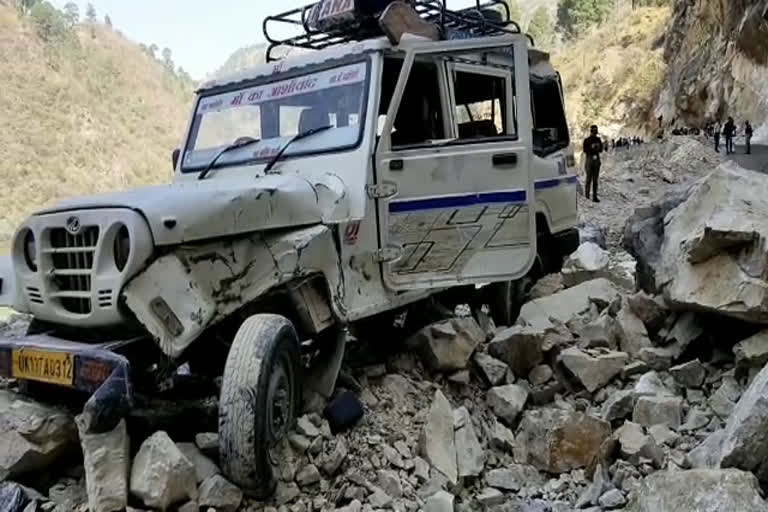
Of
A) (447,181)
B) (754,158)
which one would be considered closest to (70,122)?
(754,158)

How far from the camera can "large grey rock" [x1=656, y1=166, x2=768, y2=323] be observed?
382 cm

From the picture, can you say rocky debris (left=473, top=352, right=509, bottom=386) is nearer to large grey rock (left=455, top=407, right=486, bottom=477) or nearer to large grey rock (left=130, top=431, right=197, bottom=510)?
large grey rock (left=455, top=407, right=486, bottom=477)

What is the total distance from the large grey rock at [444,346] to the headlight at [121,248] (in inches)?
76.3

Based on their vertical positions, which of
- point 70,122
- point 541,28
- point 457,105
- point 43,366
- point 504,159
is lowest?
point 43,366

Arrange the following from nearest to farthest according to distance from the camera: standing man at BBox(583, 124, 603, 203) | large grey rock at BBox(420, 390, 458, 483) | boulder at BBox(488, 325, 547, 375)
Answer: large grey rock at BBox(420, 390, 458, 483) < boulder at BBox(488, 325, 547, 375) < standing man at BBox(583, 124, 603, 203)

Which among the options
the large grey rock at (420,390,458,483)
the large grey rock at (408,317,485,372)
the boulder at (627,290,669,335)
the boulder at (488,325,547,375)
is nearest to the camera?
the large grey rock at (420,390,458,483)

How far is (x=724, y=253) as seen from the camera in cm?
406

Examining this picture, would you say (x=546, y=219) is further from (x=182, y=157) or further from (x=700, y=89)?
(x=700, y=89)

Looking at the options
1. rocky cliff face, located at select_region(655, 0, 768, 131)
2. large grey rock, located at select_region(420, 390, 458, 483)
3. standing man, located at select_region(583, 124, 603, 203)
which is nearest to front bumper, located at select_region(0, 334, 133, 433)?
large grey rock, located at select_region(420, 390, 458, 483)

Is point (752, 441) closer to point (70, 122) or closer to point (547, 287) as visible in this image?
point (547, 287)

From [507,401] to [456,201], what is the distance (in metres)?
1.17

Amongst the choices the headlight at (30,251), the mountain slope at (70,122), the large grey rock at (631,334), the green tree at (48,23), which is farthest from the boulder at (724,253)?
the green tree at (48,23)

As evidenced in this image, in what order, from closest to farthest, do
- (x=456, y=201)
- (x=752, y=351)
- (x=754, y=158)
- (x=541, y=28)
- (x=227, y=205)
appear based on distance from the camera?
(x=227, y=205)
(x=752, y=351)
(x=456, y=201)
(x=754, y=158)
(x=541, y=28)

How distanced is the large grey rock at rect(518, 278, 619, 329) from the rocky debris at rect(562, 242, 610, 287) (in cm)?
36
